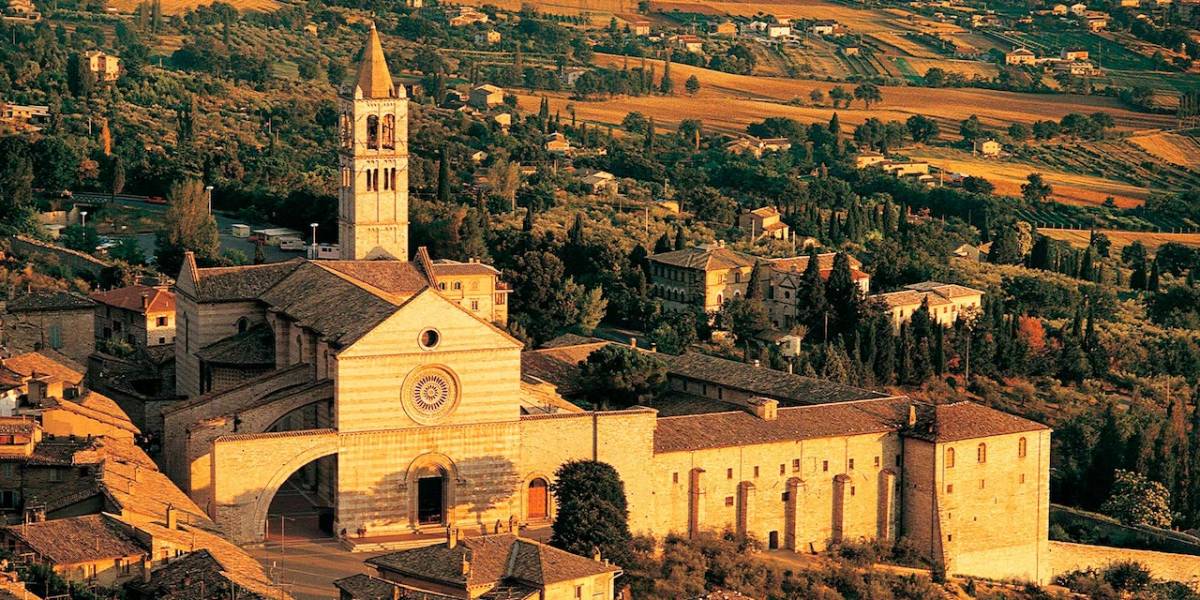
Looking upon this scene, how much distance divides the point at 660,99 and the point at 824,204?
175 feet

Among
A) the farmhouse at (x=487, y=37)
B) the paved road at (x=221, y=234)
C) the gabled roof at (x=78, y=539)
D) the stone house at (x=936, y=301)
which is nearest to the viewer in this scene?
the gabled roof at (x=78, y=539)

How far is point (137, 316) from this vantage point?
72000mm

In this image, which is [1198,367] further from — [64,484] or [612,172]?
[64,484]

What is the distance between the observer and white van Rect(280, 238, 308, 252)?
87825mm

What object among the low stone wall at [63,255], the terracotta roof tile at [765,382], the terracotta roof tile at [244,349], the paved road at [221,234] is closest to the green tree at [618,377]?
the terracotta roof tile at [765,382]

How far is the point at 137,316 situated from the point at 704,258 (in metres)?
25.5

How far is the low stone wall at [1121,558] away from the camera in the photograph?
63281 mm

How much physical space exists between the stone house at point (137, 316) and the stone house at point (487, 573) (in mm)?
24391

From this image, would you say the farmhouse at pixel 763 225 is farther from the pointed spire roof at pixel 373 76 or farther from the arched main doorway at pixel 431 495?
the arched main doorway at pixel 431 495

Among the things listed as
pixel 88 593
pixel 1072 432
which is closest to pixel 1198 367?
pixel 1072 432

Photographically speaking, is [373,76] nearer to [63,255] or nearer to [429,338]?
[63,255]

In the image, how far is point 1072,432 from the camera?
77.9 metres

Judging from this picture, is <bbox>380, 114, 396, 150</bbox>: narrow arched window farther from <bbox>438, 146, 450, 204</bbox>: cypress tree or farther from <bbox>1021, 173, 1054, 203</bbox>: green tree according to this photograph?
<bbox>1021, 173, 1054, 203</bbox>: green tree

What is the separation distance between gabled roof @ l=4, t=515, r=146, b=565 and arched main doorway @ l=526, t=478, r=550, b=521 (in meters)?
11.6
